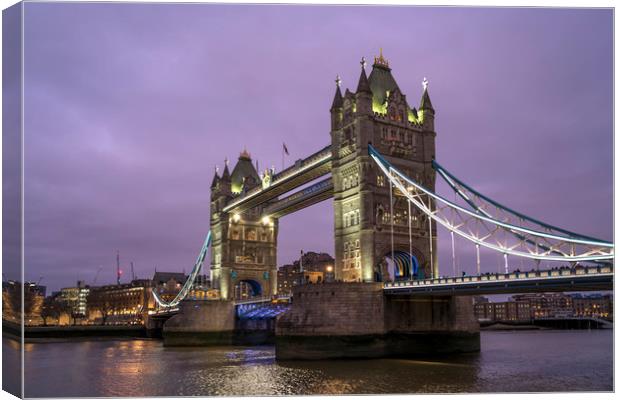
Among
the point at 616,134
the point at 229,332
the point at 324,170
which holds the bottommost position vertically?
the point at 229,332

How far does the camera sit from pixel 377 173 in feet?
166

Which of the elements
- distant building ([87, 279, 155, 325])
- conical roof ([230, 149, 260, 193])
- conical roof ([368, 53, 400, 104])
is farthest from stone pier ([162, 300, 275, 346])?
distant building ([87, 279, 155, 325])

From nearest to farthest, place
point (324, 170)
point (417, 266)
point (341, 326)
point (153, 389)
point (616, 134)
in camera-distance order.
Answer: point (616, 134)
point (153, 389)
point (341, 326)
point (417, 266)
point (324, 170)

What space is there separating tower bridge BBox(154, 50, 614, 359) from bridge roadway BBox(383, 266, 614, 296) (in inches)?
2.4

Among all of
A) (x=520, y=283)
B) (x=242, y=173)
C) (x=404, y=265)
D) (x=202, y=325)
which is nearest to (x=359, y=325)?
(x=520, y=283)

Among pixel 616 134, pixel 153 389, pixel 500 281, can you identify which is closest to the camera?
pixel 616 134

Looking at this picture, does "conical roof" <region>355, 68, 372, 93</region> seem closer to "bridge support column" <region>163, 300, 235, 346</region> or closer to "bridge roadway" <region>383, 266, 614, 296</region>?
"bridge roadway" <region>383, 266, 614, 296</region>

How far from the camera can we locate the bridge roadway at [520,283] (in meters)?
32.2

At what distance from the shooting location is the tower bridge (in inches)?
1470

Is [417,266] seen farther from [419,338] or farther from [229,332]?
[229,332]

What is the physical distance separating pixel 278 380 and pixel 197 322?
1422 inches

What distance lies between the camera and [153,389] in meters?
33.2

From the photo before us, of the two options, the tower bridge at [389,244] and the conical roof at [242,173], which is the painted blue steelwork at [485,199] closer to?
the tower bridge at [389,244]

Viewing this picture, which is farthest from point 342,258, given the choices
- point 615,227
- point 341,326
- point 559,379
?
point 615,227
